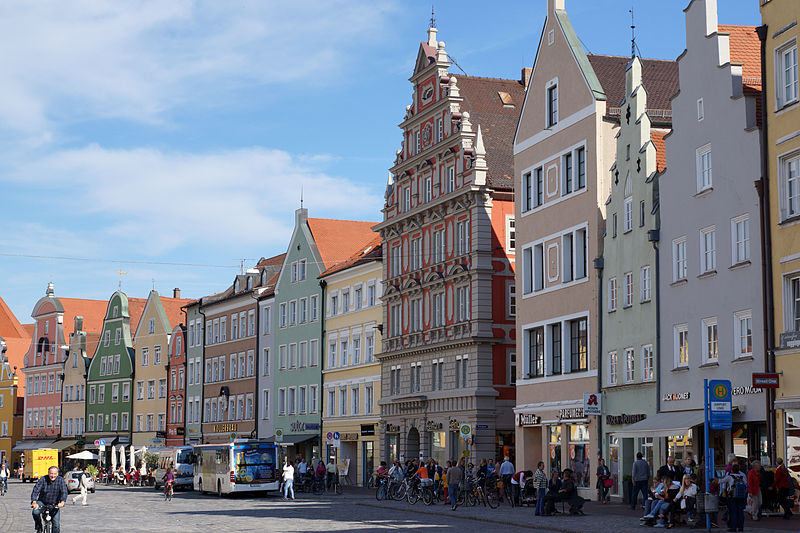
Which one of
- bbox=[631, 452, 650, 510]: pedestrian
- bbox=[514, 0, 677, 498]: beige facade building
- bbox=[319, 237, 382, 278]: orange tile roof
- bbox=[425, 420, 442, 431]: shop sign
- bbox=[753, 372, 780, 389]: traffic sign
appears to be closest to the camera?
bbox=[753, 372, 780, 389]: traffic sign

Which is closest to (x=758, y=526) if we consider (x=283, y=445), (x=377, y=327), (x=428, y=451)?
(x=428, y=451)

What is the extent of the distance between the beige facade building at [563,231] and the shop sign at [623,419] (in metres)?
1.30

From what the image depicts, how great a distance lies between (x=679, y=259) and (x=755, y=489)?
1089 cm

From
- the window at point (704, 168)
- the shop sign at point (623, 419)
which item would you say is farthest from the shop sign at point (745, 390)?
the window at point (704, 168)

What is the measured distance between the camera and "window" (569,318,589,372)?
48469mm

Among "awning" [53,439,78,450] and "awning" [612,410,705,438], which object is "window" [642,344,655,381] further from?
"awning" [53,439,78,450]

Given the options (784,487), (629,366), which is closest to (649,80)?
(629,366)

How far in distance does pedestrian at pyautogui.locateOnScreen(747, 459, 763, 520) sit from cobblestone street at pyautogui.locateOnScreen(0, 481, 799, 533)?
0.34m

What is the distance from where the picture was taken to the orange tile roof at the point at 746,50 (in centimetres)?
3838

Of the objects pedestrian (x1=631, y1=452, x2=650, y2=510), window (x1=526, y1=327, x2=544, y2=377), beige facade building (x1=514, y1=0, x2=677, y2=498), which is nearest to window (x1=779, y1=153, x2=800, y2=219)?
pedestrian (x1=631, y1=452, x2=650, y2=510)

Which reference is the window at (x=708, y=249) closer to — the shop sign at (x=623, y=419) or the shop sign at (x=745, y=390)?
the shop sign at (x=745, y=390)

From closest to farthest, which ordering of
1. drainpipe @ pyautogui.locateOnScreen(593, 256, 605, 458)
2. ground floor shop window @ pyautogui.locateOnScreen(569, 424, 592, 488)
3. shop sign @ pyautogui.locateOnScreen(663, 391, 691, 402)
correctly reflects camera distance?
shop sign @ pyautogui.locateOnScreen(663, 391, 691, 402) < drainpipe @ pyautogui.locateOnScreen(593, 256, 605, 458) < ground floor shop window @ pyautogui.locateOnScreen(569, 424, 592, 488)

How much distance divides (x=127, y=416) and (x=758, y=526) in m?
86.0

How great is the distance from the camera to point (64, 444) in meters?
115
